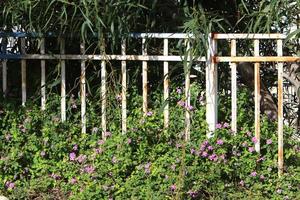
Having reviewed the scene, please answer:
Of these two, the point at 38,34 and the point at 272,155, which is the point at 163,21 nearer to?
the point at 38,34

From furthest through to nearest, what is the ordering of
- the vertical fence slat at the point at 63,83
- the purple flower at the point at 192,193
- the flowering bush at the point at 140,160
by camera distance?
the vertical fence slat at the point at 63,83 → the flowering bush at the point at 140,160 → the purple flower at the point at 192,193

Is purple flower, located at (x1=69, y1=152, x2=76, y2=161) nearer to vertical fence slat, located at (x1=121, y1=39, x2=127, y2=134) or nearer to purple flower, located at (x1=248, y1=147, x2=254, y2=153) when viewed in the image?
vertical fence slat, located at (x1=121, y1=39, x2=127, y2=134)

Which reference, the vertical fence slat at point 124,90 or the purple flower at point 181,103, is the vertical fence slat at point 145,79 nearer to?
the vertical fence slat at point 124,90

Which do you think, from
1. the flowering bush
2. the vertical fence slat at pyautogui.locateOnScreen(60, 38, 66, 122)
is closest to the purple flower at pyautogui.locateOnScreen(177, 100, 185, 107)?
the flowering bush

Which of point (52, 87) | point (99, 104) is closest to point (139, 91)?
point (99, 104)

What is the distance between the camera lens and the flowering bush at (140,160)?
17.1ft

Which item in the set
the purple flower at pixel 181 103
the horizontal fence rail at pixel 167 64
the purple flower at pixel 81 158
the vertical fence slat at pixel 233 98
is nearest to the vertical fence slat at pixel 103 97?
the horizontal fence rail at pixel 167 64

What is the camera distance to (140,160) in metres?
5.43

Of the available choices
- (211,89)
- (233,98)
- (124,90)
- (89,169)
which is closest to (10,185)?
(89,169)

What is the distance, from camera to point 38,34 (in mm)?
5789

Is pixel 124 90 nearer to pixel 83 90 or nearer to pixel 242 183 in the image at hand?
pixel 83 90

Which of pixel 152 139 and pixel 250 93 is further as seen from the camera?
pixel 250 93

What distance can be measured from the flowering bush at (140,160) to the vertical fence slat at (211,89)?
0.07 m

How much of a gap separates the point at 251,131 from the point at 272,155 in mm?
274
